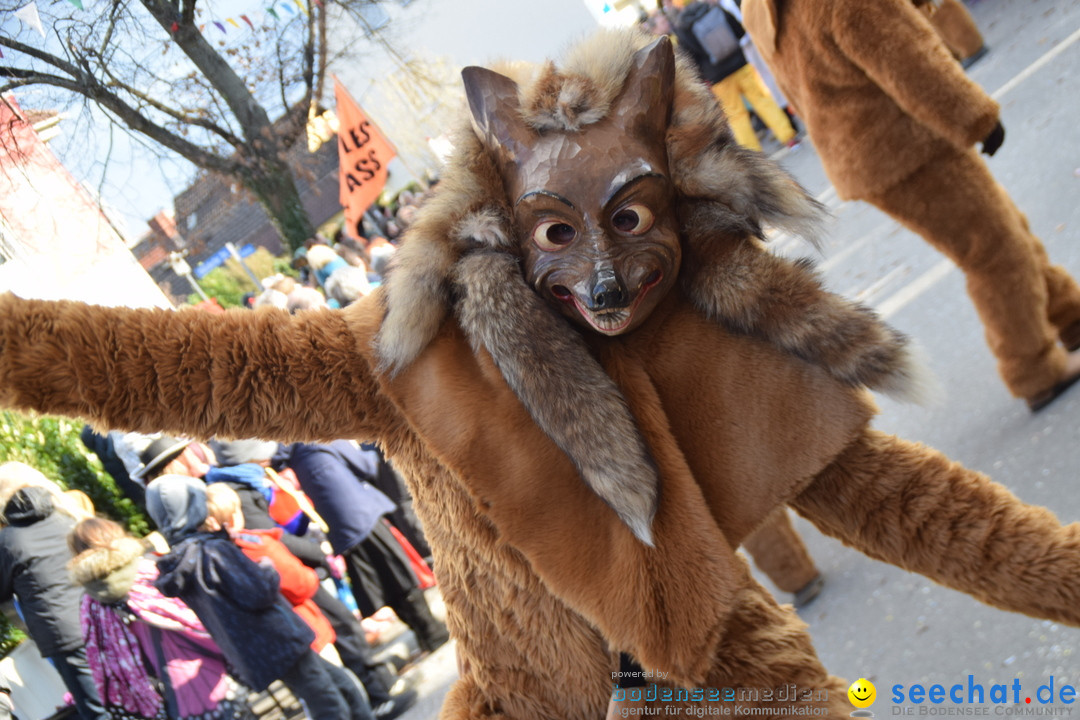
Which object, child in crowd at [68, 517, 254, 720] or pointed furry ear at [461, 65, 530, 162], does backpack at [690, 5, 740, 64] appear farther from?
pointed furry ear at [461, 65, 530, 162]

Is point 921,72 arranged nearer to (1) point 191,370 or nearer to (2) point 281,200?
(1) point 191,370

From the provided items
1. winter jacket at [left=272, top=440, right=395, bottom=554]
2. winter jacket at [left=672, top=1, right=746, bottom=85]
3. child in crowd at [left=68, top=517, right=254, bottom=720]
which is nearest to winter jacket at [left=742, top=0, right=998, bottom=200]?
winter jacket at [left=272, top=440, right=395, bottom=554]

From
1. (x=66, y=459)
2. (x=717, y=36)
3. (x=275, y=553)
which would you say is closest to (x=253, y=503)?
(x=275, y=553)

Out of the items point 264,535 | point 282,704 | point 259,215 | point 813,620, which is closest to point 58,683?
point 282,704

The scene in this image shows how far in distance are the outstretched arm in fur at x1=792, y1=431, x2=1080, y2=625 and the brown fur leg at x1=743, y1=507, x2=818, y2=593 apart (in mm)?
1571

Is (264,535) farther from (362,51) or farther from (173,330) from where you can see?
(362,51)

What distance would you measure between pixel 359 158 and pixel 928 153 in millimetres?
6674

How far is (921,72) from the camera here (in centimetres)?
306

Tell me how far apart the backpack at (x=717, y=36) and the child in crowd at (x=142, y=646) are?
808 cm

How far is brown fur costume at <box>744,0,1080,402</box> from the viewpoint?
307 centimetres

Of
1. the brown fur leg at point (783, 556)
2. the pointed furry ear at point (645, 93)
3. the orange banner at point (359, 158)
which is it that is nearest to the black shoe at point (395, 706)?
the brown fur leg at point (783, 556)

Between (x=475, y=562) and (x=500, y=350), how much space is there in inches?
18.9

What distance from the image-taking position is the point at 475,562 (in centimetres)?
176

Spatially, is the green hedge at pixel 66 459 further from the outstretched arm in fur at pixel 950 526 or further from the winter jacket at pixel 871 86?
the outstretched arm in fur at pixel 950 526
